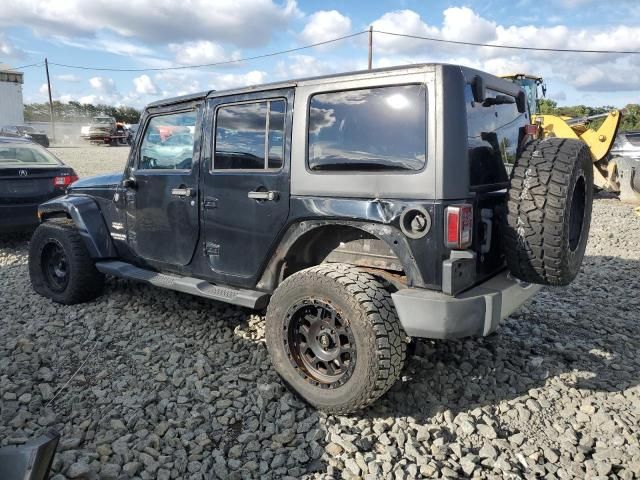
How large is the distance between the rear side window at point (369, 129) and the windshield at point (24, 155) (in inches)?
214

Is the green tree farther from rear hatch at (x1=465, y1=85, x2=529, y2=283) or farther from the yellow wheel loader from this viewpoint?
rear hatch at (x1=465, y1=85, x2=529, y2=283)

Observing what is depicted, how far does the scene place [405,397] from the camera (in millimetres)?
3209

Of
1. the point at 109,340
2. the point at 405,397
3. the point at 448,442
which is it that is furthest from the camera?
the point at 109,340

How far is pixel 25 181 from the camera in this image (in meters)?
6.59

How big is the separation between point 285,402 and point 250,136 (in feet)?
5.89

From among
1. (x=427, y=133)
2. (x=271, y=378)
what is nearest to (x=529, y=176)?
(x=427, y=133)

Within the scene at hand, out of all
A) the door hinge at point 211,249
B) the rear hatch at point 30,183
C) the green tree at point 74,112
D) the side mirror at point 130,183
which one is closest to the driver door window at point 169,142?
the side mirror at point 130,183

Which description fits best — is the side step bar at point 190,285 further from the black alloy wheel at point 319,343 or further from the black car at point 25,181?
the black car at point 25,181

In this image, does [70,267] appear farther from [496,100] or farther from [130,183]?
[496,100]

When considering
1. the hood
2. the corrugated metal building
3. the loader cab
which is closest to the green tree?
the corrugated metal building

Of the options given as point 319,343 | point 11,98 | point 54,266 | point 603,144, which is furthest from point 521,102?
point 11,98

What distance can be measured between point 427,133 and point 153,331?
275 centimetres

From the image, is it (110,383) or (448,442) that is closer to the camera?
(448,442)

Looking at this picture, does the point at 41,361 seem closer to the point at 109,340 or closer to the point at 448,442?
the point at 109,340
